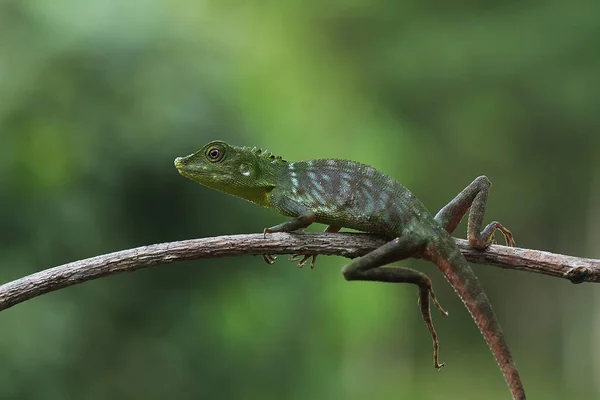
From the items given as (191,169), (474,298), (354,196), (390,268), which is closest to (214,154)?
(191,169)

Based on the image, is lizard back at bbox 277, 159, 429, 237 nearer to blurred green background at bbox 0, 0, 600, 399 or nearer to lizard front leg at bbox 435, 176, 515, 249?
lizard front leg at bbox 435, 176, 515, 249

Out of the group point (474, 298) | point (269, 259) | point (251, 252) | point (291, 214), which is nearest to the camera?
point (474, 298)

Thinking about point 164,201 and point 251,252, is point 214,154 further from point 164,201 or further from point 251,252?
point 164,201

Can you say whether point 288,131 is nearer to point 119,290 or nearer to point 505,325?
point 119,290

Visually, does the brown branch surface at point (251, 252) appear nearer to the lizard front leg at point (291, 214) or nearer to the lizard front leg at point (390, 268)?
the lizard front leg at point (291, 214)

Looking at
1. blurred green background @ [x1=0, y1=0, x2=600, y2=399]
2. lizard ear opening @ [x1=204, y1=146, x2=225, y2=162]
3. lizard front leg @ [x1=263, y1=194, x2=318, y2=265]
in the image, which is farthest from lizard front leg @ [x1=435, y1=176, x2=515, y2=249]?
blurred green background @ [x1=0, y1=0, x2=600, y2=399]

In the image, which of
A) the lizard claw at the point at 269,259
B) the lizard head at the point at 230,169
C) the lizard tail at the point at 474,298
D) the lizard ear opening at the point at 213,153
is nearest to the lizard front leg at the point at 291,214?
the lizard claw at the point at 269,259
